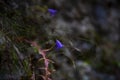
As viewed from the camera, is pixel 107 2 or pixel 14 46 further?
pixel 107 2

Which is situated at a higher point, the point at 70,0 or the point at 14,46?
the point at 70,0

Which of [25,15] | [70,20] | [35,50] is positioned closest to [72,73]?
[70,20]

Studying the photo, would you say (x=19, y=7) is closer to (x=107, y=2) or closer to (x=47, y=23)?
(x=47, y=23)

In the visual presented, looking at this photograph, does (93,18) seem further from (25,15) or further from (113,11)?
(25,15)

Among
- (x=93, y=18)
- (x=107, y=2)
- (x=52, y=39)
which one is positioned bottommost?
(x=52, y=39)

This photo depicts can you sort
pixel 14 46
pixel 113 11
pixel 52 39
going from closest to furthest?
pixel 14 46
pixel 52 39
pixel 113 11

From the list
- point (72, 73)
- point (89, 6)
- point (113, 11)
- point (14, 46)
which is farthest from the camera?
point (113, 11)
